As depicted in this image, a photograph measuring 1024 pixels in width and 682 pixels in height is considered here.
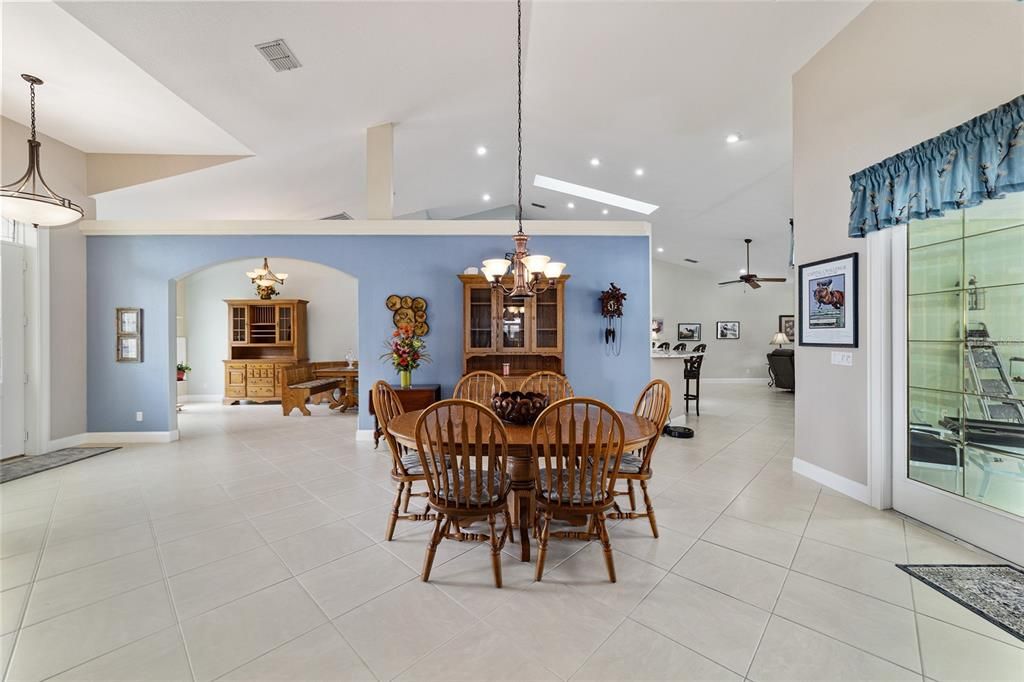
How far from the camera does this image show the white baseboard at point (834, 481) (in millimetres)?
2912

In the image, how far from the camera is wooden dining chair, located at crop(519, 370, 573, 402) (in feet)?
10.7

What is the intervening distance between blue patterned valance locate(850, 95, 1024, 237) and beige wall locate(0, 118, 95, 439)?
739 centimetres

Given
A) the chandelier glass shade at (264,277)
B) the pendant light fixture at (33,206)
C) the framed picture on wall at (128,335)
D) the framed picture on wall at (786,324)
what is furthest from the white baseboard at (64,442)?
the framed picture on wall at (786,324)

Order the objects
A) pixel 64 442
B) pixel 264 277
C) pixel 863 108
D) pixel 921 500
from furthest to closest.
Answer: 1. pixel 264 277
2. pixel 64 442
3. pixel 863 108
4. pixel 921 500

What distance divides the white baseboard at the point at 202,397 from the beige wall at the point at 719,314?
1001 centimetres

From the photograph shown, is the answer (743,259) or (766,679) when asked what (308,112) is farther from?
(743,259)

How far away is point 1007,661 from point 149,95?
20.3ft

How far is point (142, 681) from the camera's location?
1.41 m

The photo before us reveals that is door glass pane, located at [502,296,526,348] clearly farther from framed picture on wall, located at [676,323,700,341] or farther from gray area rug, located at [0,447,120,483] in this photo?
framed picture on wall, located at [676,323,700,341]

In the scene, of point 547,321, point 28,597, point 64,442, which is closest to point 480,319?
point 547,321

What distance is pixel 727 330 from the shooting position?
10.4 meters

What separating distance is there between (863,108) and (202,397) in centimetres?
1014

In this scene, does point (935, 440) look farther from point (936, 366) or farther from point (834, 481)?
point (834, 481)

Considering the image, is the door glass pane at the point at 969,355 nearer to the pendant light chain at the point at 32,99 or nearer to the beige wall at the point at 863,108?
the beige wall at the point at 863,108
